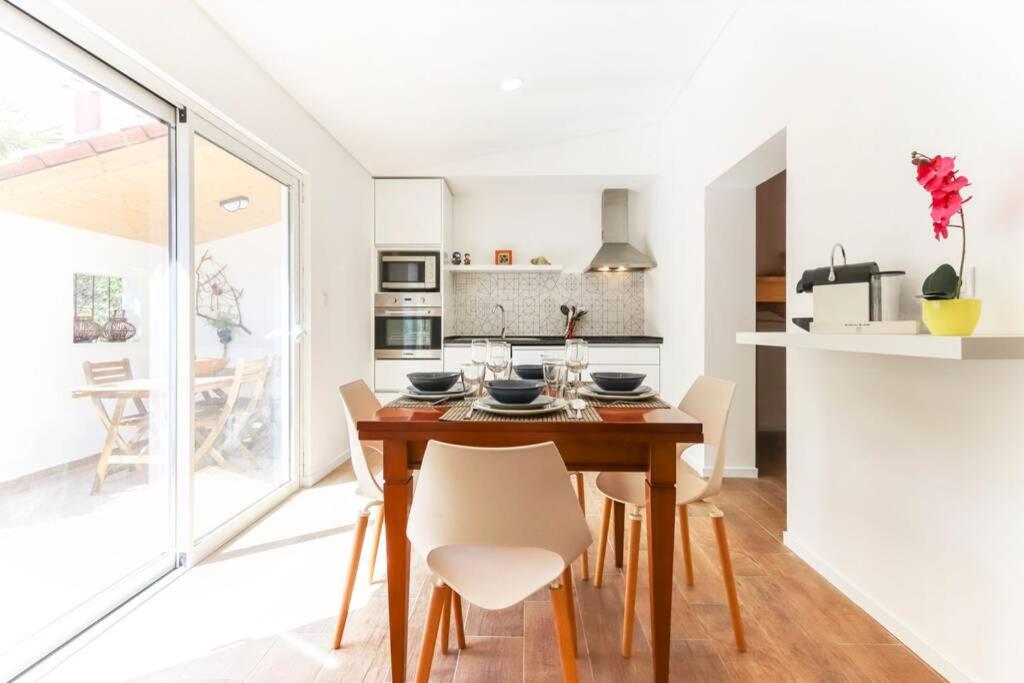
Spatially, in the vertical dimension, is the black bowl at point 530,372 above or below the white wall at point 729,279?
below

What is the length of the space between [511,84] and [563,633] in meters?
3.14

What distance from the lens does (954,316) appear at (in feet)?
4.18

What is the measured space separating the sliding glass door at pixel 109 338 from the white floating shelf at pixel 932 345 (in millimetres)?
2543

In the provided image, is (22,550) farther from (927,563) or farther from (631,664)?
(927,563)

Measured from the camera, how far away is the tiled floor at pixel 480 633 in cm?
158

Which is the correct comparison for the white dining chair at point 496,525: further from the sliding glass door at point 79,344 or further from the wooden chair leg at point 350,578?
Answer: the sliding glass door at point 79,344

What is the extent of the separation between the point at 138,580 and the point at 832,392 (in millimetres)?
2943

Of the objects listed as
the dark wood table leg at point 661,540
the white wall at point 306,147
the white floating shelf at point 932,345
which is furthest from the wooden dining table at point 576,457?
the white wall at point 306,147

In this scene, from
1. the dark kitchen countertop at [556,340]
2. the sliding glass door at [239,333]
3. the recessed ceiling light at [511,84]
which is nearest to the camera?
the sliding glass door at [239,333]

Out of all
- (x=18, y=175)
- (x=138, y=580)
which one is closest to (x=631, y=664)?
(x=138, y=580)

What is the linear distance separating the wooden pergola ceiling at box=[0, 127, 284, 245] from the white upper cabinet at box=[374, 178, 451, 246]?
1627 millimetres

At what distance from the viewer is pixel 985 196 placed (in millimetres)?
1396

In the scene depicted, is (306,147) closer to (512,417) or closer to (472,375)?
(472,375)

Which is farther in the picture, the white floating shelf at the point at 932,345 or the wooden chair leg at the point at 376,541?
the wooden chair leg at the point at 376,541
